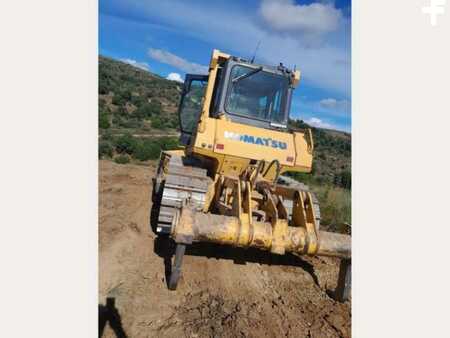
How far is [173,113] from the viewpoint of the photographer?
33.8 meters

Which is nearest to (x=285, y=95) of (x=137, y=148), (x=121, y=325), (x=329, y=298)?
(x=329, y=298)

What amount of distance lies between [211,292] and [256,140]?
2266 mm

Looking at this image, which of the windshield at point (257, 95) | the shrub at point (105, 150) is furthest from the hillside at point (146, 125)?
the windshield at point (257, 95)

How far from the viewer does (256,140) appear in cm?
542

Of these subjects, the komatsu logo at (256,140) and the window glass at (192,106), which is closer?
the komatsu logo at (256,140)

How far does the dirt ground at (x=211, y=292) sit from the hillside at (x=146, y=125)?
29.7ft

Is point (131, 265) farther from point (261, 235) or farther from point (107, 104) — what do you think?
point (107, 104)

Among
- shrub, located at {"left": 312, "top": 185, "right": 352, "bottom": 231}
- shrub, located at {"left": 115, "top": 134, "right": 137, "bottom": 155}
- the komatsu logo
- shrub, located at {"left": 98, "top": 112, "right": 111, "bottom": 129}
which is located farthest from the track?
shrub, located at {"left": 98, "top": 112, "right": 111, "bottom": 129}

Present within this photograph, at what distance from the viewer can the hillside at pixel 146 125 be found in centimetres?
1789

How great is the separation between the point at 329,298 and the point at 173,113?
100ft

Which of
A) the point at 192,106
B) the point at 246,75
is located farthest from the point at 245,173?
the point at 192,106

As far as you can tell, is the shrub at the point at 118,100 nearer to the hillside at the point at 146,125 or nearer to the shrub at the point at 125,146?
the hillside at the point at 146,125

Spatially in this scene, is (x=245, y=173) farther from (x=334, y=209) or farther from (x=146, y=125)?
(x=146, y=125)

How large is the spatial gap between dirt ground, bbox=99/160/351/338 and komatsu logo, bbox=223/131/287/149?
1616 mm
